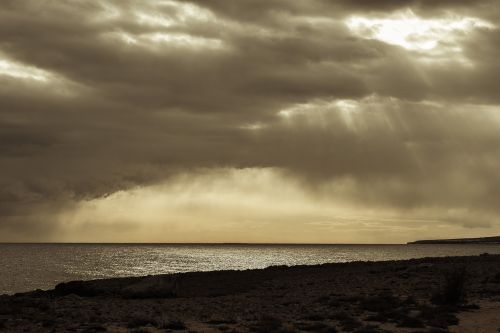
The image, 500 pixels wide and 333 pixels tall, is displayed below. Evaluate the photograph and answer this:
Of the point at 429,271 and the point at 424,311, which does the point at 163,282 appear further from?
the point at 429,271

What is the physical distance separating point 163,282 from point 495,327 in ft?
75.4

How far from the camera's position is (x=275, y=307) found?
30281mm

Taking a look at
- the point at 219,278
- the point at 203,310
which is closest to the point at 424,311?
the point at 203,310

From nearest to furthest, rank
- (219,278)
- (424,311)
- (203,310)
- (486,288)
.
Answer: (424,311) < (203,310) < (486,288) < (219,278)

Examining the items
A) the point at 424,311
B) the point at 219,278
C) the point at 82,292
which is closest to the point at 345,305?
the point at 424,311

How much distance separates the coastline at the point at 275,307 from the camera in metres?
23.5

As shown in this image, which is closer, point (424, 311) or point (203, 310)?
point (424, 311)

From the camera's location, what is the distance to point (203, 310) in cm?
2938

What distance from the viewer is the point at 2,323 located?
23.8m

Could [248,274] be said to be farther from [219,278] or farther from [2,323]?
[2,323]

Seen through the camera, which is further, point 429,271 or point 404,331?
point 429,271

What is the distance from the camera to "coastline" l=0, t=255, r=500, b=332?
23.5m

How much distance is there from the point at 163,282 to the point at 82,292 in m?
5.58

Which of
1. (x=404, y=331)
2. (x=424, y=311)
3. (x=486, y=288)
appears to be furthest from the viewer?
(x=486, y=288)
